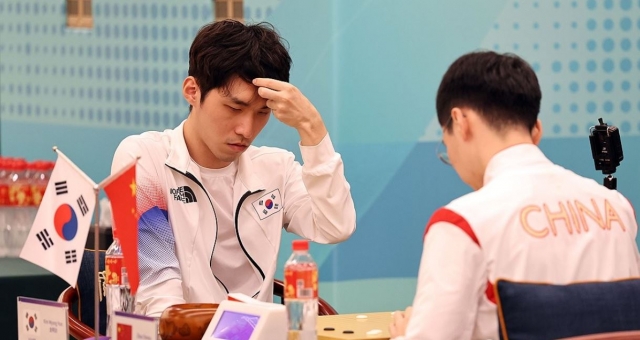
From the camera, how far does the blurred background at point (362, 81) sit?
4539mm

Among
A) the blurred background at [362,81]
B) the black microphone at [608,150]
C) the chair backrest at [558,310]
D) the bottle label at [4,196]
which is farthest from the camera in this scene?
the blurred background at [362,81]

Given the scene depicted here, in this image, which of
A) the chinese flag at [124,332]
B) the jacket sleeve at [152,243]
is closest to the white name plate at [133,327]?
the chinese flag at [124,332]

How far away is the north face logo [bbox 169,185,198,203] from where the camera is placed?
9.04ft

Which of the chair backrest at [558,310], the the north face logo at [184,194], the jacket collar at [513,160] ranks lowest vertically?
the chair backrest at [558,310]

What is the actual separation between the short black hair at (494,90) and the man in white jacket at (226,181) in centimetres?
74

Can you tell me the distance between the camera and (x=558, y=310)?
175cm

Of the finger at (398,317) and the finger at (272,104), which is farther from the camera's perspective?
the finger at (272,104)

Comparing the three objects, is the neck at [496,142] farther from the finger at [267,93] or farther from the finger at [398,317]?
the finger at [267,93]

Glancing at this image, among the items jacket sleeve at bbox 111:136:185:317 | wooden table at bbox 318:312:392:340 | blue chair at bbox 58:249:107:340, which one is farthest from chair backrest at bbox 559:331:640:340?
blue chair at bbox 58:249:107:340

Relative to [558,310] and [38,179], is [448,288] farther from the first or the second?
[38,179]

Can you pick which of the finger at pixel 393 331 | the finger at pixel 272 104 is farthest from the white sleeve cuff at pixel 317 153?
the finger at pixel 393 331

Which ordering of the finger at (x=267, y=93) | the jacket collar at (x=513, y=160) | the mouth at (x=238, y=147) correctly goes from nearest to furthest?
the jacket collar at (x=513, y=160), the finger at (x=267, y=93), the mouth at (x=238, y=147)

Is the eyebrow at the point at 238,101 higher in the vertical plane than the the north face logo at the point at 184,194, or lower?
higher

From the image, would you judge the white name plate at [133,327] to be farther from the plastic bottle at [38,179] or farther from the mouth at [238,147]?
the plastic bottle at [38,179]
